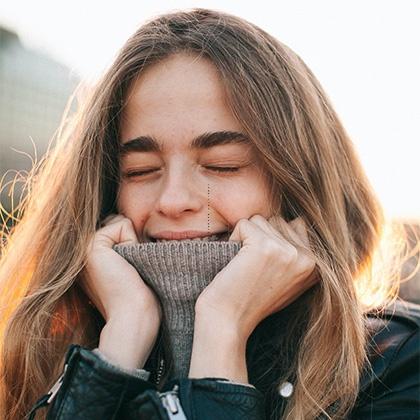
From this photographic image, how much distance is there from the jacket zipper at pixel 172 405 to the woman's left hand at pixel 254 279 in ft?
0.94

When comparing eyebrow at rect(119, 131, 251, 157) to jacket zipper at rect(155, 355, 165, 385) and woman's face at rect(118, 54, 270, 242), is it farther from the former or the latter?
jacket zipper at rect(155, 355, 165, 385)

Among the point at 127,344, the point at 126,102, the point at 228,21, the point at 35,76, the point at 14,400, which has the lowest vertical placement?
the point at 35,76

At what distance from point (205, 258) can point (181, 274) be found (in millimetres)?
99

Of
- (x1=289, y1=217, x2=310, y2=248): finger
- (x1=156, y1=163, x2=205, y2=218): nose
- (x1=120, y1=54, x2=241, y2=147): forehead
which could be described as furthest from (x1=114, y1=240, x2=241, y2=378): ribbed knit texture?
(x1=120, y1=54, x2=241, y2=147): forehead

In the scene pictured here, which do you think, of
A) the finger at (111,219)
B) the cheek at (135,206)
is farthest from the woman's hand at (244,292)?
the finger at (111,219)

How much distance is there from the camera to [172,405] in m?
1.67

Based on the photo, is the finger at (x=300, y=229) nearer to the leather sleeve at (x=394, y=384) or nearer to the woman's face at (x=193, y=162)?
the woman's face at (x=193, y=162)

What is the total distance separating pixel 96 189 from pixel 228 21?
2.59 feet

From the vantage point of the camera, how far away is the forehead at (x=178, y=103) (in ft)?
6.88

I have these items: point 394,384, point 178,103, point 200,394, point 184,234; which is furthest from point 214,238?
point 394,384

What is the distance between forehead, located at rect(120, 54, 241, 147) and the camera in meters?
2.10

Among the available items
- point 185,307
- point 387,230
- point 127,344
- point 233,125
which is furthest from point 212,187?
point 387,230

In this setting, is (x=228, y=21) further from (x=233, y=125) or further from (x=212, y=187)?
(x=212, y=187)

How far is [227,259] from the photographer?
2.04m
